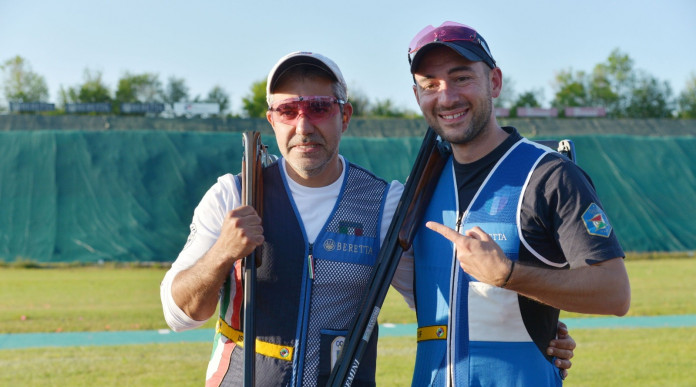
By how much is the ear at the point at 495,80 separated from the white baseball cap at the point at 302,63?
637 mm

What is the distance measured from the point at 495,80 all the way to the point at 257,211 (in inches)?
45.2

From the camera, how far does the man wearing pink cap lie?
2.62 m

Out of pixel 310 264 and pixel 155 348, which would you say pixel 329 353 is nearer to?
pixel 310 264

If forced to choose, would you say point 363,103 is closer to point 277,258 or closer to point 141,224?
point 141,224

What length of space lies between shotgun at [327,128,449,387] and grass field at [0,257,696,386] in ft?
14.3

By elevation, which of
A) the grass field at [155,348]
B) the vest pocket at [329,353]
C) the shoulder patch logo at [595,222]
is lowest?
the grass field at [155,348]

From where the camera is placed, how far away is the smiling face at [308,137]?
10.3 ft

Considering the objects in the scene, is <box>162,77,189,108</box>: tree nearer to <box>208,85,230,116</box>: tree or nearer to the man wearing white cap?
<box>208,85,230,116</box>: tree

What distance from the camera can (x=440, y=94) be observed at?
9.95ft

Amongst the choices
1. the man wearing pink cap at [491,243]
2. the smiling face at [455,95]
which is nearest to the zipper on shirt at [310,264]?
the man wearing pink cap at [491,243]

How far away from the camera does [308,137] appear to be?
3164 mm

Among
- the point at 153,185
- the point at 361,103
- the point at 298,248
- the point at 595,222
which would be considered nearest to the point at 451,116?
the point at 595,222

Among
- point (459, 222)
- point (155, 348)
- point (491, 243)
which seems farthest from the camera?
point (155, 348)

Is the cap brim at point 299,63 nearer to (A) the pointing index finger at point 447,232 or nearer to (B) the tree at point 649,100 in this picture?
(A) the pointing index finger at point 447,232
